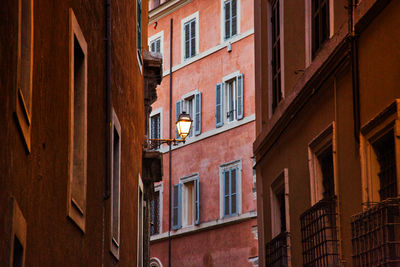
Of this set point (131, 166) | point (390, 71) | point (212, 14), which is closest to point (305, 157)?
point (390, 71)

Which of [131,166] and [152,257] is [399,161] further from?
[152,257]

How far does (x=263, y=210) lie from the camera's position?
58.8 feet

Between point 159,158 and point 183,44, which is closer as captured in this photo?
point 159,158

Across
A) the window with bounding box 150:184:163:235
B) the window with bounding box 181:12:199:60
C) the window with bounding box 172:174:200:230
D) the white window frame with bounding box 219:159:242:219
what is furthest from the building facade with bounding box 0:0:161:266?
the window with bounding box 150:184:163:235

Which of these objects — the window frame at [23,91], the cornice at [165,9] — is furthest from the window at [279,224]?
the cornice at [165,9]

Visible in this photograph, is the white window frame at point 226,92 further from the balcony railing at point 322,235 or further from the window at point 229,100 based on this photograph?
the balcony railing at point 322,235

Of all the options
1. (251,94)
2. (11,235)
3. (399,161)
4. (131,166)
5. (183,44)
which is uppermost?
(183,44)

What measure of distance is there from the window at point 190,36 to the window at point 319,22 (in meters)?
22.7

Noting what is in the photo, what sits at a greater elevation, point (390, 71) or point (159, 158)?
point (159, 158)

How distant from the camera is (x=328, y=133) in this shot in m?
12.8

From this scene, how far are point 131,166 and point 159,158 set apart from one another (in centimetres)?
458

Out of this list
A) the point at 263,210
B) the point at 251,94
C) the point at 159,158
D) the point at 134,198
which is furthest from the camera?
the point at 251,94

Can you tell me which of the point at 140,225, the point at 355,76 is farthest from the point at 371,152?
the point at 140,225

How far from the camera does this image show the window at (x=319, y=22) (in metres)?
13.2
